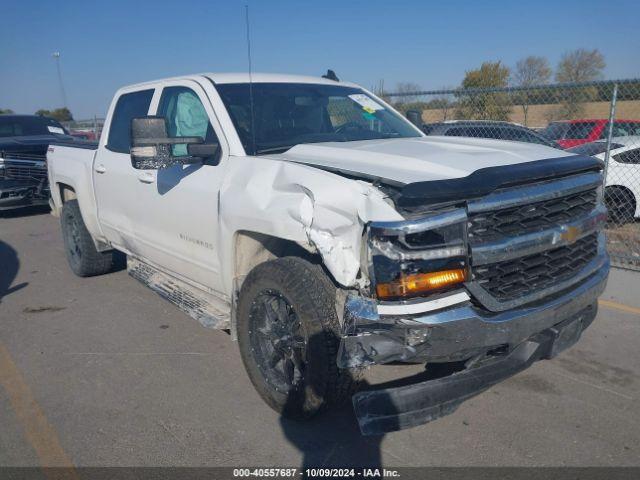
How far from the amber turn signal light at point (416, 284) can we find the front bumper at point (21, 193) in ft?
31.1

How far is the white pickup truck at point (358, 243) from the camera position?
8.28ft

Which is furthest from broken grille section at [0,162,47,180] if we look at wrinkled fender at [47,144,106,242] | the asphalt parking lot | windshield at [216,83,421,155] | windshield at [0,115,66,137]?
windshield at [216,83,421,155]

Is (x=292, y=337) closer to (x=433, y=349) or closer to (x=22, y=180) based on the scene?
(x=433, y=349)

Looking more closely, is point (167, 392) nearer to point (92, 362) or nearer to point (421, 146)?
point (92, 362)

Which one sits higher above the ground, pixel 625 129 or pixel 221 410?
pixel 625 129

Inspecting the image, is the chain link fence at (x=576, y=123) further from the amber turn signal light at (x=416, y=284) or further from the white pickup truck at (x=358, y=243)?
the amber turn signal light at (x=416, y=284)

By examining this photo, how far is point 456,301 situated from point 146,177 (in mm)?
2854

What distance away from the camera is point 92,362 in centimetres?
416

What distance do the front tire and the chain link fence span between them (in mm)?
3005

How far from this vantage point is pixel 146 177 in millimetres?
4406

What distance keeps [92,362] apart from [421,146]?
9.51 feet

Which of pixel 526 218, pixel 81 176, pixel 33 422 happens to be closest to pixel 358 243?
pixel 526 218

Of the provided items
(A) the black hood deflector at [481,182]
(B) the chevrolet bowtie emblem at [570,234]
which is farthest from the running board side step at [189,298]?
(B) the chevrolet bowtie emblem at [570,234]

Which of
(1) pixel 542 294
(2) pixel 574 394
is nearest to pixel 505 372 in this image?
(1) pixel 542 294
